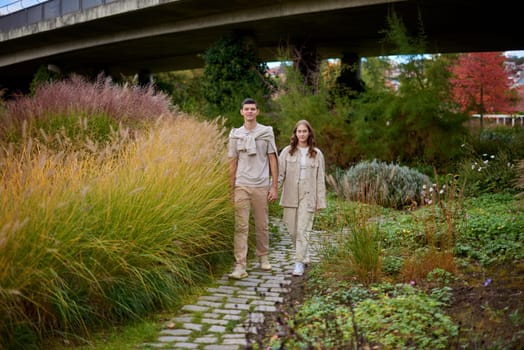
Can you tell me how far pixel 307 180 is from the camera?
5.97 metres

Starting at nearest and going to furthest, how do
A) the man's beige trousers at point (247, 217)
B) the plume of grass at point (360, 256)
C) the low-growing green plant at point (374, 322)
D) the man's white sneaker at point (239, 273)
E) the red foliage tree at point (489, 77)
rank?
the low-growing green plant at point (374, 322) → the plume of grass at point (360, 256) → the man's white sneaker at point (239, 273) → the man's beige trousers at point (247, 217) → the red foliage tree at point (489, 77)

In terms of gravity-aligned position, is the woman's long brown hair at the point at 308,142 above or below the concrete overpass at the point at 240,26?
below

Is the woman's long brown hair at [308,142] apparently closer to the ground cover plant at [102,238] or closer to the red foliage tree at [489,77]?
the ground cover plant at [102,238]

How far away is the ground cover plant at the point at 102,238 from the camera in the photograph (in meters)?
3.58

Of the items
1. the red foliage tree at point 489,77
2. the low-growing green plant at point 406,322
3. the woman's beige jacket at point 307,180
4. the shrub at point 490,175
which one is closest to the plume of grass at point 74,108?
the woman's beige jacket at point 307,180

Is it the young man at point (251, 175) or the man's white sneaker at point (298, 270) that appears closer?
the man's white sneaker at point (298, 270)

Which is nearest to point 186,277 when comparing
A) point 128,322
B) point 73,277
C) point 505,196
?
point 128,322

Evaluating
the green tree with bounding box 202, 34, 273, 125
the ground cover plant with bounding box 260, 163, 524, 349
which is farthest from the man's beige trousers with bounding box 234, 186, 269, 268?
the green tree with bounding box 202, 34, 273, 125

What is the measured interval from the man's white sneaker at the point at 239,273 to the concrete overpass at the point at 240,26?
8.17 m

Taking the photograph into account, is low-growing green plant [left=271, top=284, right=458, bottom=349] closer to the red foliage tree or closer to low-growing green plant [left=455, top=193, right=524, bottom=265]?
low-growing green plant [left=455, top=193, right=524, bottom=265]

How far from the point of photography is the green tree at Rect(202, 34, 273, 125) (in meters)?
17.8

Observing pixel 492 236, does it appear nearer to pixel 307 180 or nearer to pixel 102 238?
pixel 307 180

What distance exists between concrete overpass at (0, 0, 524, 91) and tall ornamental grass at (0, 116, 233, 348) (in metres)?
8.41

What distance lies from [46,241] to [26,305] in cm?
46
